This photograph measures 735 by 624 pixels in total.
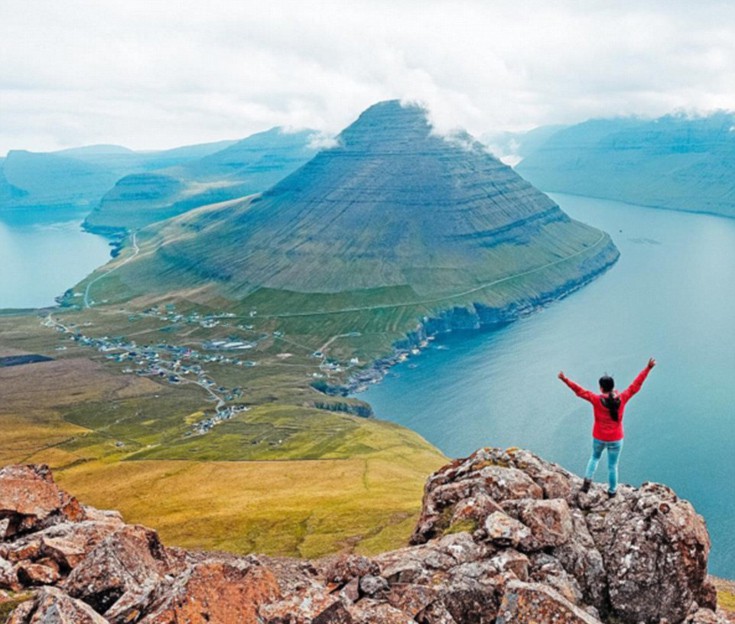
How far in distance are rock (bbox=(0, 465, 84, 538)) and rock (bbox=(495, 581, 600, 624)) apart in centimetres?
2715

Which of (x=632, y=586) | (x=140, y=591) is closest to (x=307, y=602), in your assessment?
(x=140, y=591)

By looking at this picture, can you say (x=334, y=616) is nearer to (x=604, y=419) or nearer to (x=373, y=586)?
(x=373, y=586)

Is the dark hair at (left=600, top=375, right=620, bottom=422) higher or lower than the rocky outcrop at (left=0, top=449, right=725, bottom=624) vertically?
higher

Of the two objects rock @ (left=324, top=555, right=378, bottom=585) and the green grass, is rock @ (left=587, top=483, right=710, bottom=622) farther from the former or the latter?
the green grass

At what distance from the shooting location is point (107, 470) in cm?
15188

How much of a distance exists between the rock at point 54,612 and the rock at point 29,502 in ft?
41.3

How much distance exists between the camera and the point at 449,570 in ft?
94.1

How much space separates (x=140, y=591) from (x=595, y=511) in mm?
23092

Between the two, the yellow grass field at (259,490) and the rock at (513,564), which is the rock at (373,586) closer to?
the rock at (513,564)

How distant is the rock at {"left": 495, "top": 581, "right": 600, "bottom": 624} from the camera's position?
950 inches

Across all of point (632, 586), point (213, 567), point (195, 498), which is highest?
point (213, 567)

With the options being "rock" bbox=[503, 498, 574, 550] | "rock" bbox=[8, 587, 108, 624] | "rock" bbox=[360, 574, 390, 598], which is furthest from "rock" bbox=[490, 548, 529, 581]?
"rock" bbox=[8, 587, 108, 624]

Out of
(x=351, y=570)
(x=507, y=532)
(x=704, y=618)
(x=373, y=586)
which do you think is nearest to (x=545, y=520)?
(x=507, y=532)

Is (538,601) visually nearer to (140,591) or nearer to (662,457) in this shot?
(140,591)
